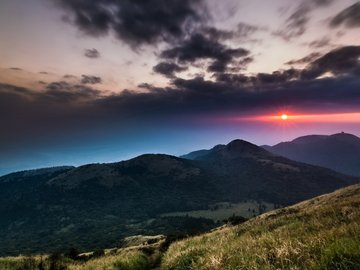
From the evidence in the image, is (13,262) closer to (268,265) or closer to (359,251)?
(268,265)

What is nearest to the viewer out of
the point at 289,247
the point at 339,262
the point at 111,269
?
the point at 339,262

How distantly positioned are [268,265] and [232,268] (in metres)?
1.40

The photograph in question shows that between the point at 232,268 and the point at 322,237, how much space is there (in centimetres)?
261

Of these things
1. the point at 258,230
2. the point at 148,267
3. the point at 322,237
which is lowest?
the point at 148,267

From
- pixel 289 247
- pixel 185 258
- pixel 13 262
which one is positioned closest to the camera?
pixel 289 247

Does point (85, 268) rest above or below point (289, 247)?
below

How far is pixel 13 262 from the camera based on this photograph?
58.1 ft

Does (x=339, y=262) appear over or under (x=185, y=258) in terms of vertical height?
over

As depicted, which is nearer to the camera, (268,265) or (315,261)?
(315,261)

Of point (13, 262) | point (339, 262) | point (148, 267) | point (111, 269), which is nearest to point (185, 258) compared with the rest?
point (111, 269)

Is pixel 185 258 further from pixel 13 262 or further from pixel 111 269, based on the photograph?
pixel 13 262

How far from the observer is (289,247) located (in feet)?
28.5

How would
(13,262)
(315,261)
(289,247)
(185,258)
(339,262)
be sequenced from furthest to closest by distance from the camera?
(13,262) → (185,258) → (289,247) → (315,261) → (339,262)

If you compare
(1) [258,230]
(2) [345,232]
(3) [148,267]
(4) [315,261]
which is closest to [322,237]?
(2) [345,232]
